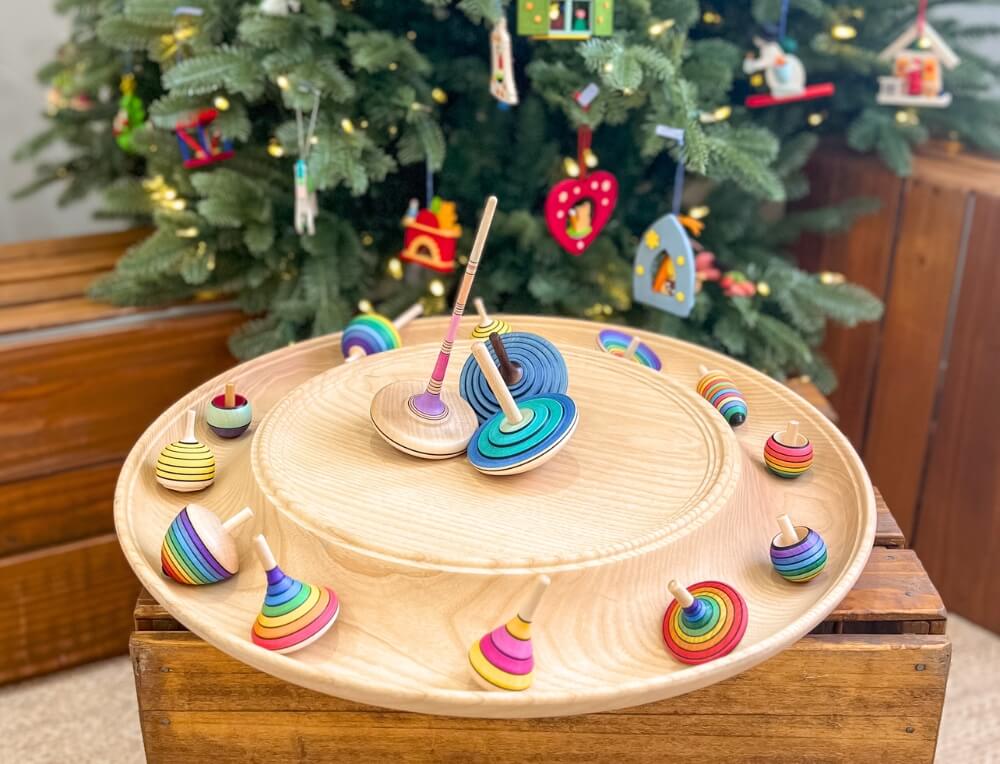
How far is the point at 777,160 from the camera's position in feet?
5.27

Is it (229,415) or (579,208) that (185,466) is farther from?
(579,208)

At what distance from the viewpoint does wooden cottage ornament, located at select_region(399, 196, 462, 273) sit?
1.43m

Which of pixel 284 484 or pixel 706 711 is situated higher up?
pixel 284 484

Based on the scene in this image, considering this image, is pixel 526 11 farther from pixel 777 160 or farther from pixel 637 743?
pixel 637 743

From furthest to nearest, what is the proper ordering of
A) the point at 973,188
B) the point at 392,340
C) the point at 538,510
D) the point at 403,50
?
the point at 973,188, the point at 403,50, the point at 392,340, the point at 538,510

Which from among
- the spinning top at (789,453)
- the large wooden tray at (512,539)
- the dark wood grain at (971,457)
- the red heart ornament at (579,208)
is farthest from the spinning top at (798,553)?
the dark wood grain at (971,457)

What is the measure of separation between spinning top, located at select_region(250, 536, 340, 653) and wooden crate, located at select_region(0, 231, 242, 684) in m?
0.81

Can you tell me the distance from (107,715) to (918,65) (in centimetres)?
162

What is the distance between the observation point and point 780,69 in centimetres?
146

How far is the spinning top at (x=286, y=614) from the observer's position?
0.78 metres

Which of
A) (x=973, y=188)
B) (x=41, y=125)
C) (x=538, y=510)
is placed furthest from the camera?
(x=41, y=125)

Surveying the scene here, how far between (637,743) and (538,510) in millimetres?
264

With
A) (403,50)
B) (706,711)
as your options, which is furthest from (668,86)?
(706,711)

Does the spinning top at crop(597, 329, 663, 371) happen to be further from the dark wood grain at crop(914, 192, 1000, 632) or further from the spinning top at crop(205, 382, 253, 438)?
the dark wood grain at crop(914, 192, 1000, 632)
